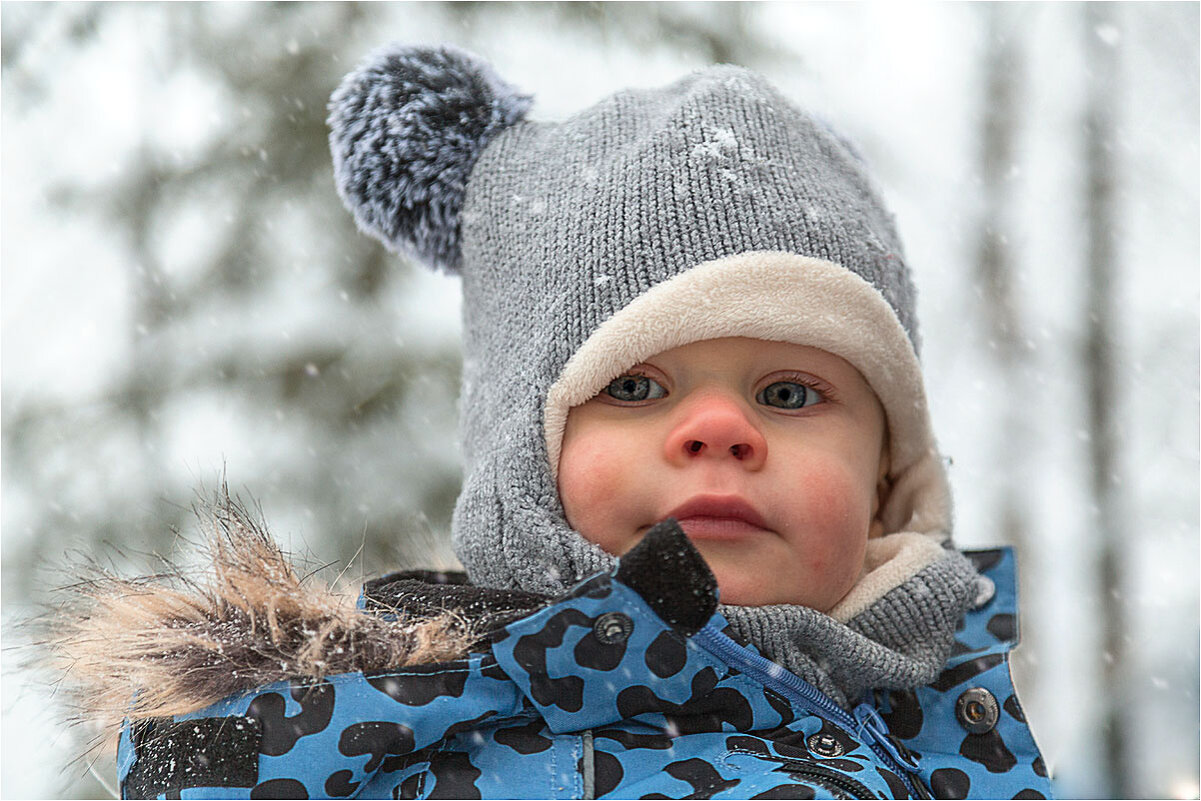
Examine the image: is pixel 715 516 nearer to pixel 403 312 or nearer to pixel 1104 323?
pixel 403 312

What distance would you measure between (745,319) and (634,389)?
0.20 meters

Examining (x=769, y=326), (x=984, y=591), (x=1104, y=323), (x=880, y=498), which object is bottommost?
(x=984, y=591)

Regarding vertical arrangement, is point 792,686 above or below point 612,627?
below

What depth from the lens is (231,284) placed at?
3648 millimetres

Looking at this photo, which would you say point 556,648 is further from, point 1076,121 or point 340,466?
point 1076,121

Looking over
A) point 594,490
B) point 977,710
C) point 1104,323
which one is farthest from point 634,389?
point 1104,323

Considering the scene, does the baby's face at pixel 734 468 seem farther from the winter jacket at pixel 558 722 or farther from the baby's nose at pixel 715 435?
the winter jacket at pixel 558 722

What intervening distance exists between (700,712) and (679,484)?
1.03 feet

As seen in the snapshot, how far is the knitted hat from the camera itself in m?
1.59

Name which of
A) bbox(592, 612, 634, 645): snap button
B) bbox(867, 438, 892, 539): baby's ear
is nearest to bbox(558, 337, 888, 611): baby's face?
bbox(592, 612, 634, 645): snap button

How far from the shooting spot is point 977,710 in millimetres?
1659

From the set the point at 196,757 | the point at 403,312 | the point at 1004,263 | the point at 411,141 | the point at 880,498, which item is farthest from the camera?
the point at 1004,263

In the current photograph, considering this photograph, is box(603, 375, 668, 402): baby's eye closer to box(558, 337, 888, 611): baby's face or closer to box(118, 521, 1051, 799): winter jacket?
box(558, 337, 888, 611): baby's face

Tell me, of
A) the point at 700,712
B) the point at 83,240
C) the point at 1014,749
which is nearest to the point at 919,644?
the point at 1014,749
